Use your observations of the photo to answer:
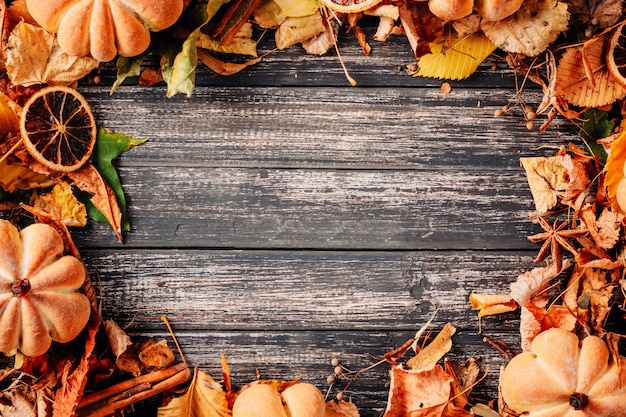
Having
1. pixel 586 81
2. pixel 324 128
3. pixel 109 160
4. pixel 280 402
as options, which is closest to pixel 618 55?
pixel 586 81

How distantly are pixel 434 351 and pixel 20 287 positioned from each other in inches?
41.9

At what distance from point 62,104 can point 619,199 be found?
145cm

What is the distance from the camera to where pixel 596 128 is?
5.48 feet

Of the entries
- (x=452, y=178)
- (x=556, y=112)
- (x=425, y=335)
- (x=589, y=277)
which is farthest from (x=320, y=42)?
(x=589, y=277)

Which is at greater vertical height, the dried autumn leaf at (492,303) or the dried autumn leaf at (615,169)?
the dried autumn leaf at (615,169)

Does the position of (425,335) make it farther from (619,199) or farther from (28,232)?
(28,232)

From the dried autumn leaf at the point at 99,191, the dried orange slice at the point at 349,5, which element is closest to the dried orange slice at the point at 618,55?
the dried orange slice at the point at 349,5

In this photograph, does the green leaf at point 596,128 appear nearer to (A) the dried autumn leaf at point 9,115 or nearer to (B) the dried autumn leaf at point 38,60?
(B) the dried autumn leaf at point 38,60

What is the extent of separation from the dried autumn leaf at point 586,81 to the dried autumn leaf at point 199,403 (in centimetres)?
Answer: 121

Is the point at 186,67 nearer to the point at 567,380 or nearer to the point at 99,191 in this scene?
the point at 99,191

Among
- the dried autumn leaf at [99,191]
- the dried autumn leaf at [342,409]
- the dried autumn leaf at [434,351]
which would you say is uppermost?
the dried autumn leaf at [99,191]

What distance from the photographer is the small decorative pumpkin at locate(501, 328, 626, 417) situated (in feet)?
4.71

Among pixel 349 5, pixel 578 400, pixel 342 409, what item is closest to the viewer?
pixel 578 400

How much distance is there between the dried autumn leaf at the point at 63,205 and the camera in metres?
1.65
